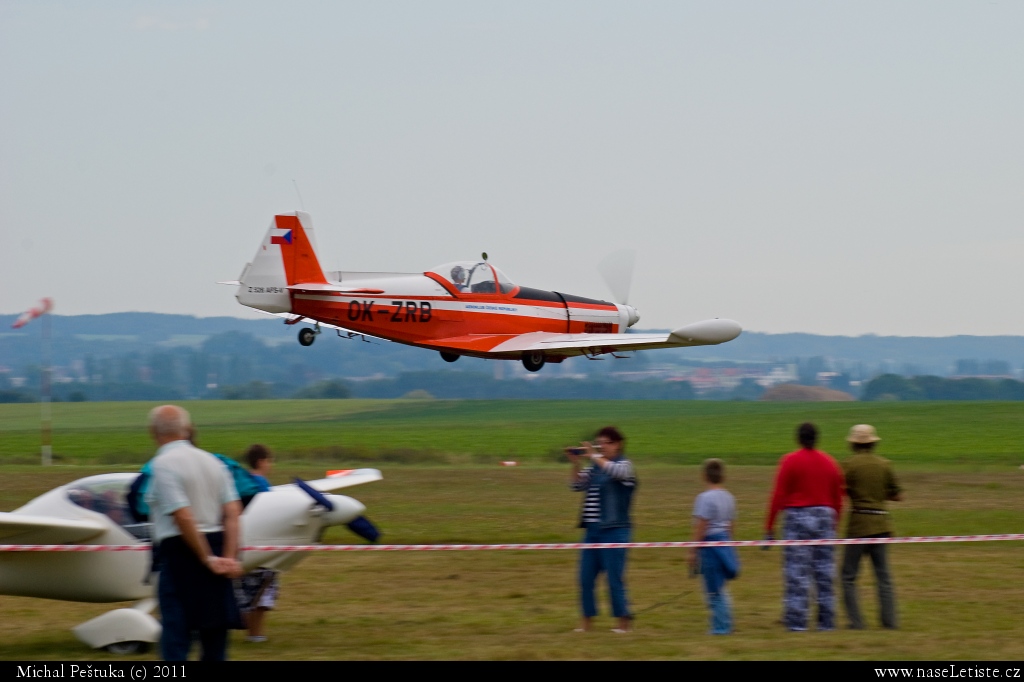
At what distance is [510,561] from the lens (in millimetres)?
13039

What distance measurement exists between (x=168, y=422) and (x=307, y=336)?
1772 centimetres

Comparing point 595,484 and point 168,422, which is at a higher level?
point 168,422

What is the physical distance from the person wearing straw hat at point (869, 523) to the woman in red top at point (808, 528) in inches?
7.4

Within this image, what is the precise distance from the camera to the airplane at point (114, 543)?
8617mm

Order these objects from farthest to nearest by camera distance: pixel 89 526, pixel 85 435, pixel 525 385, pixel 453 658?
pixel 525 385 → pixel 85 435 → pixel 89 526 → pixel 453 658

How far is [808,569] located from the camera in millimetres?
9172

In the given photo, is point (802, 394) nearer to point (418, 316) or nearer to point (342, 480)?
point (418, 316)

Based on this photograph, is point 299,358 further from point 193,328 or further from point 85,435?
point 85,435

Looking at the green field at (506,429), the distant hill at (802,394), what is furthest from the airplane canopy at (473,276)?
the distant hill at (802,394)

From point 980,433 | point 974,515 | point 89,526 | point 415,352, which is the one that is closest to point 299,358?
point 415,352

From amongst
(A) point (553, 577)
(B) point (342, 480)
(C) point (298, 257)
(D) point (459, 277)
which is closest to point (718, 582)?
(A) point (553, 577)
